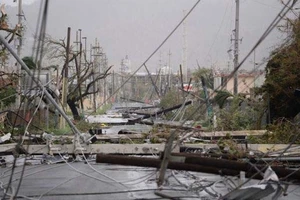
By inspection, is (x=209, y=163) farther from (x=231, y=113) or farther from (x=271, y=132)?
(x=231, y=113)

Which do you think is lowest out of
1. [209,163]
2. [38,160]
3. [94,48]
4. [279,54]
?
[38,160]

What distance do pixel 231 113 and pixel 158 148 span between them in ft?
33.2

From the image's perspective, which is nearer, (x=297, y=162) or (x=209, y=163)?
(x=209, y=163)

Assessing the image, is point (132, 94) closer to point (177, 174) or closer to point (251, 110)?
point (251, 110)

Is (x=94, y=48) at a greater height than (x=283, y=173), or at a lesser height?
greater

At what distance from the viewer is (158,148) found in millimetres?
9680

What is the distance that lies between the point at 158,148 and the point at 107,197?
4.08 m

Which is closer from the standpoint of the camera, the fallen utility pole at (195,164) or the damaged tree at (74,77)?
the fallen utility pole at (195,164)

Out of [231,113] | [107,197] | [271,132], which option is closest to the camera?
[107,197]

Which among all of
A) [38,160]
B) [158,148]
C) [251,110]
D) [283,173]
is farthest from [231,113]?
[283,173]

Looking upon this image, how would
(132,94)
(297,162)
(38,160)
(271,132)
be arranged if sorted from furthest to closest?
(132,94) → (271,132) → (38,160) → (297,162)

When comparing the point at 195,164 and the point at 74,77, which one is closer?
the point at 195,164

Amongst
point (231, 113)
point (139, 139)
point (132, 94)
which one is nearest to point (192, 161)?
point (139, 139)

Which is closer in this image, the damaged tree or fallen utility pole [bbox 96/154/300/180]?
fallen utility pole [bbox 96/154/300/180]
